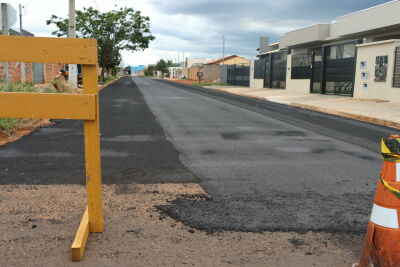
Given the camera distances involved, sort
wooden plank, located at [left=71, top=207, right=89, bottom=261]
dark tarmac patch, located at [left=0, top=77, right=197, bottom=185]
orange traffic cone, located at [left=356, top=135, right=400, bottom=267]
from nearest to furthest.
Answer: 1. orange traffic cone, located at [left=356, top=135, right=400, bottom=267]
2. wooden plank, located at [left=71, top=207, right=89, bottom=261]
3. dark tarmac patch, located at [left=0, top=77, right=197, bottom=185]

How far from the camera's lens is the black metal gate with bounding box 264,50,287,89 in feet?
113

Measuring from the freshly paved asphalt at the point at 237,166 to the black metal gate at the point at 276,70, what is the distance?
80.8ft

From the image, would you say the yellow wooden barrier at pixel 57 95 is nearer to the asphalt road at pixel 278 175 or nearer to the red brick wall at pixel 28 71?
the asphalt road at pixel 278 175

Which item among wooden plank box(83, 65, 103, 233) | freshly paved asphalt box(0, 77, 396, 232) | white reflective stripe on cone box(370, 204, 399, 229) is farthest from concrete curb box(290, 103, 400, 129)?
wooden plank box(83, 65, 103, 233)

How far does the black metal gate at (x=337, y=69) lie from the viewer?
2345cm

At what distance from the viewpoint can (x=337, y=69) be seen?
81.9 feet

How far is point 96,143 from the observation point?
10.2 feet

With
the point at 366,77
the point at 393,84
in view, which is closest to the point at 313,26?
the point at 366,77

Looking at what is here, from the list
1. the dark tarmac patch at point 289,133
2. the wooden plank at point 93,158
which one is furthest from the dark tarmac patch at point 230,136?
the wooden plank at point 93,158

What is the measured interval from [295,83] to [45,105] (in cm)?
3007

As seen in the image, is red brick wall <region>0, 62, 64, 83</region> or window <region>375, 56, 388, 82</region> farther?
red brick wall <region>0, 62, 64, 83</region>

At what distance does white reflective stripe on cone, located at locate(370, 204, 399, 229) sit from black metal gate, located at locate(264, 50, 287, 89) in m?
32.2

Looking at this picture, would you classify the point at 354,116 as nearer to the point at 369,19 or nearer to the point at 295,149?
the point at 295,149

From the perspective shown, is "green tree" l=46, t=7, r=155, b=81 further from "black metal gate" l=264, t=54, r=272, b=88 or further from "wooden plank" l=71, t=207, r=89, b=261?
"wooden plank" l=71, t=207, r=89, b=261
